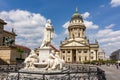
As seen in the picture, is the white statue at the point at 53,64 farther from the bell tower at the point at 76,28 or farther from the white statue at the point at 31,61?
the bell tower at the point at 76,28

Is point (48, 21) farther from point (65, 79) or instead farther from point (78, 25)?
point (78, 25)

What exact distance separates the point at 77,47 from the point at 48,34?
85.9 meters

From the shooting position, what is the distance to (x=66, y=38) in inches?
4668

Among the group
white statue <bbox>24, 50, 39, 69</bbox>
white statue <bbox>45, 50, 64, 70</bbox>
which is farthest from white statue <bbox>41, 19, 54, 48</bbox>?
white statue <bbox>45, 50, 64, 70</bbox>

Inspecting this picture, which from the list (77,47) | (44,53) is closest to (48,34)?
(44,53)

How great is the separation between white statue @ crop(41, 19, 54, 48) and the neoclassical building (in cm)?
8131

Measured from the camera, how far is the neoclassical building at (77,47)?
Answer: 4135 inches

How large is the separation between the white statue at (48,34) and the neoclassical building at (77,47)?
8131 centimetres

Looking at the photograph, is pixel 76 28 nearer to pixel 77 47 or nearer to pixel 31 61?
pixel 77 47

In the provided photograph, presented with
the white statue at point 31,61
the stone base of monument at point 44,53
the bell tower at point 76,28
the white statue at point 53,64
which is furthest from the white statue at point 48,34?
the bell tower at point 76,28

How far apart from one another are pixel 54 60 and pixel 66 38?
101 meters

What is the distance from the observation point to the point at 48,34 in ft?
66.2

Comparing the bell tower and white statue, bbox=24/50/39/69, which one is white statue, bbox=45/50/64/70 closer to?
white statue, bbox=24/50/39/69

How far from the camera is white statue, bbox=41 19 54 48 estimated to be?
19.5 m
